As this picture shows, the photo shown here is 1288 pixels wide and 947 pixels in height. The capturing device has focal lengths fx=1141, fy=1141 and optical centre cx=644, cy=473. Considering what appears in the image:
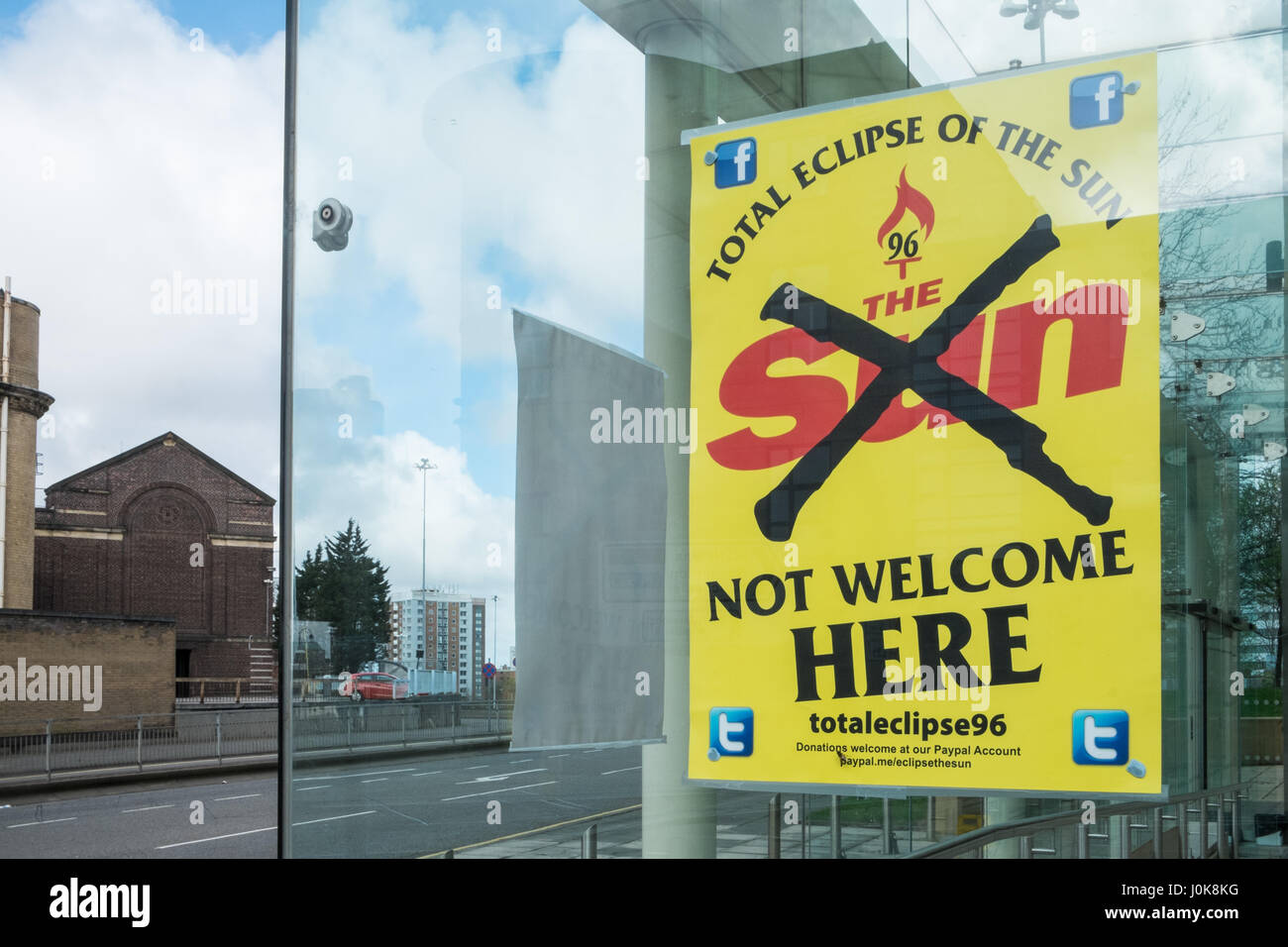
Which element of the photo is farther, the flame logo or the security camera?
the security camera

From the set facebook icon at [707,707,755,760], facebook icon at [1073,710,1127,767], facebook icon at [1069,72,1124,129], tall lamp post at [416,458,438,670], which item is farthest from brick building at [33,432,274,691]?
facebook icon at [1069,72,1124,129]

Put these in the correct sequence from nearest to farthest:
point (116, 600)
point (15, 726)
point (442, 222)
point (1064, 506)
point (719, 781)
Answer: point (1064, 506) → point (719, 781) → point (442, 222) → point (116, 600) → point (15, 726)

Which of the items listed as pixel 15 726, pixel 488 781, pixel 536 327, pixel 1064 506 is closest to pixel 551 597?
pixel 488 781

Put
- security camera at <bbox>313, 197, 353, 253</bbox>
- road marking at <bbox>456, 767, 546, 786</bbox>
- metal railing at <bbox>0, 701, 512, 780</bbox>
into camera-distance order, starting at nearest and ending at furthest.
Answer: road marking at <bbox>456, 767, 546, 786</bbox> < security camera at <bbox>313, 197, 353, 253</bbox> < metal railing at <bbox>0, 701, 512, 780</bbox>

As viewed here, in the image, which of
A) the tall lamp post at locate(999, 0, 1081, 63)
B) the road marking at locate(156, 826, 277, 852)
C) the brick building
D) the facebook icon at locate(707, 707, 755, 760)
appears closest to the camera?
the tall lamp post at locate(999, 0, 1081, 63)

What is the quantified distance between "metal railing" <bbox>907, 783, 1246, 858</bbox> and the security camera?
2.22 meters

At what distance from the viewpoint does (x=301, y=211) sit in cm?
328

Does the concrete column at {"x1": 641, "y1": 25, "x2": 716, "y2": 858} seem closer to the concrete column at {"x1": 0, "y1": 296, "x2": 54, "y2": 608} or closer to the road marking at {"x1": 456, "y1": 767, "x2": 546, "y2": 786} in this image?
the road marking at {"x1": 456, "y1": 767, "x2": 546, "y2": 786}

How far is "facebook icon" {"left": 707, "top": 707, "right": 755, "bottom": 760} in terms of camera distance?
276 cm

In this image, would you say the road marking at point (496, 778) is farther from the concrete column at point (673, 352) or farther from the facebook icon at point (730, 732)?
the facebook icon at point (730, 732)

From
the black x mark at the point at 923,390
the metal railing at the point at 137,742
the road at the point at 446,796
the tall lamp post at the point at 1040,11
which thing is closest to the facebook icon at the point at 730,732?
the road at the point at 446,796

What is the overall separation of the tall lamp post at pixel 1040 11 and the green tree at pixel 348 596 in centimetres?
208
